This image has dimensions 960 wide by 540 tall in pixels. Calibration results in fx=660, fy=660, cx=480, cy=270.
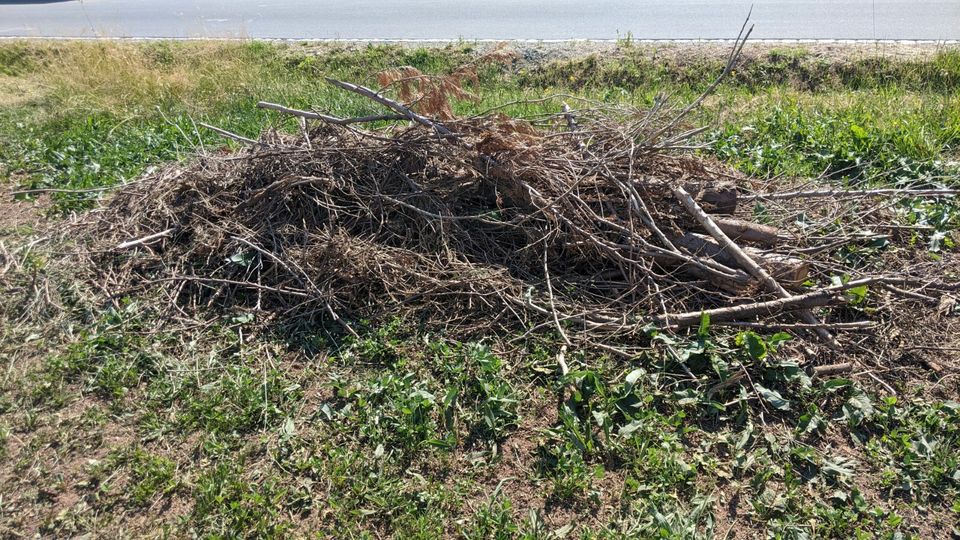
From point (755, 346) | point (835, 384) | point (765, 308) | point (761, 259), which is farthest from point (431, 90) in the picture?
point (835, 384)

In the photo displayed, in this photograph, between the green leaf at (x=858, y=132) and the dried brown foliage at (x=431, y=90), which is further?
the green leaf at (x=858, y=132)

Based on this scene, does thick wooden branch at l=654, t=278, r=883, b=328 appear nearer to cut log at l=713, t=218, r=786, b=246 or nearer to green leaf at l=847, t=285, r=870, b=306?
green leaf at l=847, t=285, r=870, b=306

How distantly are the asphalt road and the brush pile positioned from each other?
5215mm

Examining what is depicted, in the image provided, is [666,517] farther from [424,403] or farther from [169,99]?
[169,99]

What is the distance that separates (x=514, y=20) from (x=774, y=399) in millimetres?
8762

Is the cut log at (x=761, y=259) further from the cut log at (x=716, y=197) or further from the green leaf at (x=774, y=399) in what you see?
the green leaf at (x=774, y=399)

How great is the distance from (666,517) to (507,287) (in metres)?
1.59

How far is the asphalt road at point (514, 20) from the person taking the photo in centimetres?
869

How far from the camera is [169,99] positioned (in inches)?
310

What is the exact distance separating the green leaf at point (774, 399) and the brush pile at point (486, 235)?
487 millimetres

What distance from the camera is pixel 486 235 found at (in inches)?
162

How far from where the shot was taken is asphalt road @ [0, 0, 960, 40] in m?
8.69

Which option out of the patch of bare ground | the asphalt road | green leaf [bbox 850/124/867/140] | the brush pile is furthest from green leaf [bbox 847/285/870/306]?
the asphalt road

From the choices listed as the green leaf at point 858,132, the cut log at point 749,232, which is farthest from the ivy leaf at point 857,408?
the green leaf at point 858,132
